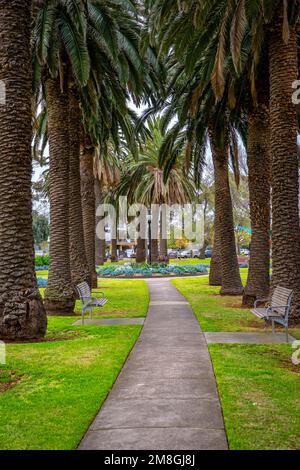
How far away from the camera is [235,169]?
2186cm

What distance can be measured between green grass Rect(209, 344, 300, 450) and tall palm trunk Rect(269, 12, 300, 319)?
2930 millimetres

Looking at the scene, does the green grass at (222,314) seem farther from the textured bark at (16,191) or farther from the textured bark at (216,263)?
the textured bark at (16,191)

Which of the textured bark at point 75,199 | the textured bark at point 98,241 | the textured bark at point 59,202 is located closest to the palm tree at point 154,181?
the textured bark at point 98,241

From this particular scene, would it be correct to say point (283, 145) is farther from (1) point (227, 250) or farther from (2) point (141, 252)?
(2) point (141, 252)

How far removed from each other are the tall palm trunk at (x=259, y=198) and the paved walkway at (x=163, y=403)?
5755 millimetres

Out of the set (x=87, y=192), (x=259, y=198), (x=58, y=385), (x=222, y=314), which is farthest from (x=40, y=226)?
(x=58, y=385)

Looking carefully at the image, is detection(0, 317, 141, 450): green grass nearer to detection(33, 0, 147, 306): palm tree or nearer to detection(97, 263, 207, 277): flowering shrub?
detection(33, 0, 147, 306): palm tree

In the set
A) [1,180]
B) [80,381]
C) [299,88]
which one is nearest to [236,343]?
[80,381]

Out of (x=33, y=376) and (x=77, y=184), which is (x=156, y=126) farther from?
(x=33, y=376)

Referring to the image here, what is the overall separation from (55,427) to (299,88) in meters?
10.0

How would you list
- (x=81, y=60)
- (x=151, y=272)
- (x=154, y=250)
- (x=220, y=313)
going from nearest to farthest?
(x=81, y=60) < (x=220, y=313) < (x=151, y=272) < (x=154, y=250)

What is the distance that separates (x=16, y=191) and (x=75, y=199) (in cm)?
696

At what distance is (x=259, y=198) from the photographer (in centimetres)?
1516

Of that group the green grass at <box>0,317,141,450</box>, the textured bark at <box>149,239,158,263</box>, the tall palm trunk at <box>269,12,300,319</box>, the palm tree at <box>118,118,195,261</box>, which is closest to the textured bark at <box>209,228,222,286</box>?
the tall palm trunk at <box>269,12,300,319</box>
